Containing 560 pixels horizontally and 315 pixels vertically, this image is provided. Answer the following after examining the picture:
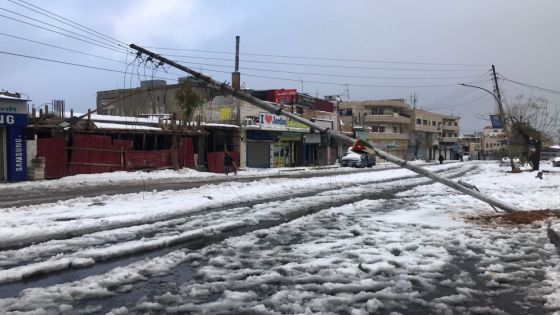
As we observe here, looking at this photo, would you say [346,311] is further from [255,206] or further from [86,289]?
[255,206]

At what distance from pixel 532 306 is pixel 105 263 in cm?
571

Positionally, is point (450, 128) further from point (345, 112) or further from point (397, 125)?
point (345, 112)

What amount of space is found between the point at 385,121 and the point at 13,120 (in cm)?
→ 7772

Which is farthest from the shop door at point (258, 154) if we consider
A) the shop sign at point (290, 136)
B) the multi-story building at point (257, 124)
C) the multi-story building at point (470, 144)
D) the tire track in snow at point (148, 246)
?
the multi-story building at point (470, 144)

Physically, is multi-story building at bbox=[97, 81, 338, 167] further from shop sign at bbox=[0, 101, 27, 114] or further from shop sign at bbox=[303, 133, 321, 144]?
shop sign at bbox=[0, 101, 27, 114]

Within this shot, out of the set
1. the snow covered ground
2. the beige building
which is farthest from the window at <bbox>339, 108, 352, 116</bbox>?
the snow covered ground

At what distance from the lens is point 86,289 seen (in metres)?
6.16

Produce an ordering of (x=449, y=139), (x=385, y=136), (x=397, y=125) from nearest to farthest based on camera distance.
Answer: (x=385, y=136)
(x=397, y=125)
(x=449, y=139)

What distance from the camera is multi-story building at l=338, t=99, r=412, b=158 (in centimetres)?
9344

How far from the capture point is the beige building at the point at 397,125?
307 feet

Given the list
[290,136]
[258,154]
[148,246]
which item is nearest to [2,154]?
[148,246]

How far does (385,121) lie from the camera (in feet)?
315

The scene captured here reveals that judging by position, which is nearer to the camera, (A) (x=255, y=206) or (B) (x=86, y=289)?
(B) (x=86, y=289)

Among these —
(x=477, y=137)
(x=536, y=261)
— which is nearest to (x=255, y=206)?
(x=536, y=261)
